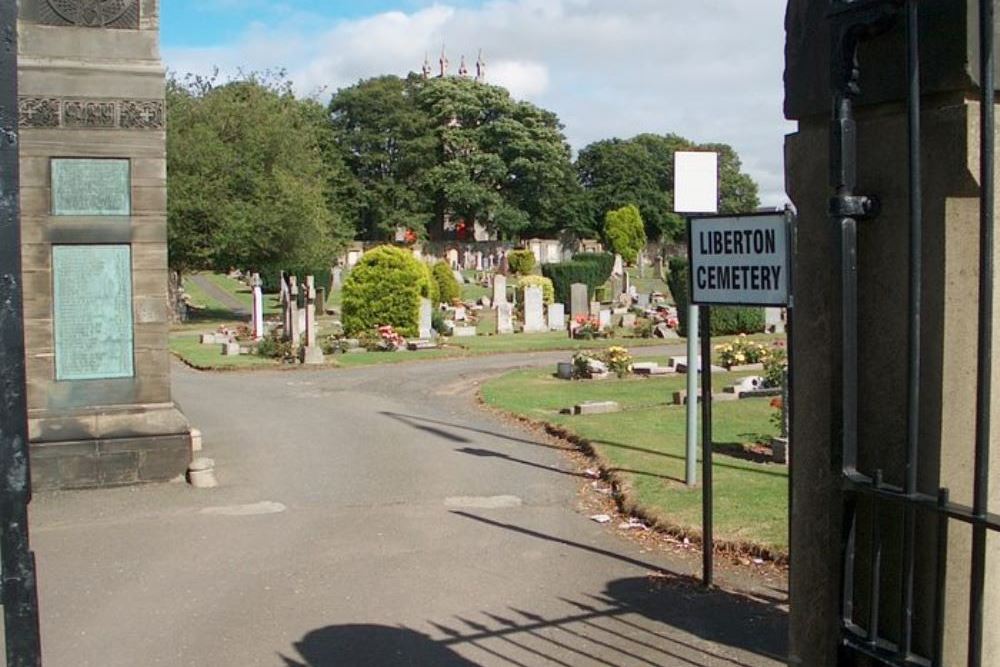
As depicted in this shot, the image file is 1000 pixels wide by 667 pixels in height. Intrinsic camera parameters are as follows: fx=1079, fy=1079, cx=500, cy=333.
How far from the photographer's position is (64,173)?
33.9ft

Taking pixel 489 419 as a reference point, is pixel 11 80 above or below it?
above

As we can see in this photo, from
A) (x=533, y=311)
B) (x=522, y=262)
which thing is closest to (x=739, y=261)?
(x=533, y=311)

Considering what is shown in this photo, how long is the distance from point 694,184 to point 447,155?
7539 centimetres

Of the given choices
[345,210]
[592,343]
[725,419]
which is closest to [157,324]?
[725,419]

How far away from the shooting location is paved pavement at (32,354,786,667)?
6008 mm

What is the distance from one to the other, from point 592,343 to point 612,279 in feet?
77.0

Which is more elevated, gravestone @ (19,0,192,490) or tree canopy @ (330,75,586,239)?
tree canopy @ (330,75,586,239)

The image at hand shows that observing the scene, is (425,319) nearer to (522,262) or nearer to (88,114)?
(88,114)

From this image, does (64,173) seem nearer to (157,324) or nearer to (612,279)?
(157,324)

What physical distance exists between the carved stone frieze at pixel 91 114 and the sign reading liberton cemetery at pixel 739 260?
621cm

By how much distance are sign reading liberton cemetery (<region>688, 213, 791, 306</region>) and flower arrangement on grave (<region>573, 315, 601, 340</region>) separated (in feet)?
77.1

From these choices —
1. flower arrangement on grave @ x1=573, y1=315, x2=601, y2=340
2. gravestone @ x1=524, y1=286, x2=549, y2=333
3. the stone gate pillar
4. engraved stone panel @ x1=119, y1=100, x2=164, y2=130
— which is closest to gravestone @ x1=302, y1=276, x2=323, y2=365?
gravestone @ x1=524, y1=286, x2=549, y2=333

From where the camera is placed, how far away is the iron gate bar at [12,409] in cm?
272

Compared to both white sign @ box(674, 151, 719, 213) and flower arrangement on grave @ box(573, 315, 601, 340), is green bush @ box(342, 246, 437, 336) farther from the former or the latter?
white sign @ box(674, 151, 719, 213)
